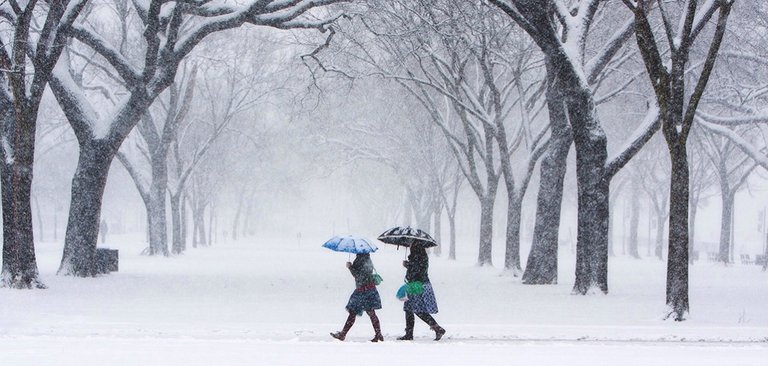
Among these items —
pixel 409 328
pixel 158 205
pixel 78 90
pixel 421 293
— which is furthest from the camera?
pixel 158 205

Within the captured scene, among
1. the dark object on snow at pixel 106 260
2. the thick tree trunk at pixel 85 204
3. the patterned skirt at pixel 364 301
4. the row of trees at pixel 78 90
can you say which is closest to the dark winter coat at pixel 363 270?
the patterned skirt at pixel 364 301

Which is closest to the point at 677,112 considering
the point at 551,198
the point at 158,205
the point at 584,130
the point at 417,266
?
the point at 584,130

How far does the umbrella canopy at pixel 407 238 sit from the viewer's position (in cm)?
1166

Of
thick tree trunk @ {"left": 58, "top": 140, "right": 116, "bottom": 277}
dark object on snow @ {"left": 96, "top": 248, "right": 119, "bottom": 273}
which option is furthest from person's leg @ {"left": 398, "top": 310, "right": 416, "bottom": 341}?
dark object on snow @ {"left": 96, "top": 248, "right": 119, "bottom": 273}

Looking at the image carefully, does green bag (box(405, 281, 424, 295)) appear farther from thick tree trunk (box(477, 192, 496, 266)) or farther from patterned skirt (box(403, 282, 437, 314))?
thick tree trunk (box(477, 192, 496, 266))

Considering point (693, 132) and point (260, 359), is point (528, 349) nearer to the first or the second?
point (260, 359)

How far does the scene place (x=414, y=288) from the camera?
11531mm

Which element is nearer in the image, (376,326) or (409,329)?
(376,326)

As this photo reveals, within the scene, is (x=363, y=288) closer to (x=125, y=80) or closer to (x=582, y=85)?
(x=582, y=85)

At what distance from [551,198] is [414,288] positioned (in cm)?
1176

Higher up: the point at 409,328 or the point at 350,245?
the point at 350,245

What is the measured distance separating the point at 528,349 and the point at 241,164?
56.4 m

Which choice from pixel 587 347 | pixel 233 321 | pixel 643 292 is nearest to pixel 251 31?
pixel 643 292

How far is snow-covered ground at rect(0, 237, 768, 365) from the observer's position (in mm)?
10164
